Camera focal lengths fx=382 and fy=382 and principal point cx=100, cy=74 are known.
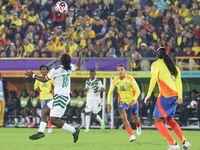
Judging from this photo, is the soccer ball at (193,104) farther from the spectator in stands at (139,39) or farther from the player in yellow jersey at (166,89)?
the player in yellow jersey at (166,89)

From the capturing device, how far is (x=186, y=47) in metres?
16.8

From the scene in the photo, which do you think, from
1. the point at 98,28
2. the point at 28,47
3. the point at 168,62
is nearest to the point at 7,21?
the point at 28,47

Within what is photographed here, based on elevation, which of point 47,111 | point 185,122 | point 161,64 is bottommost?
point 185,122

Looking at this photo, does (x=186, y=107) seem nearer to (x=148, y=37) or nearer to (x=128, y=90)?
(x=148, y=37)

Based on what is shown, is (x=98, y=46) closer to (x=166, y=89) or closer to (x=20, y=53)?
(x=20, y=53)

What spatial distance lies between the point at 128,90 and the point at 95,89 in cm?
503

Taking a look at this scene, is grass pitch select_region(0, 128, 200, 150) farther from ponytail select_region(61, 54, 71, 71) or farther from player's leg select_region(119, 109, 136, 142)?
ponytail select_region(61, 54, 71, 71)

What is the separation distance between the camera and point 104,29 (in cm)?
1958

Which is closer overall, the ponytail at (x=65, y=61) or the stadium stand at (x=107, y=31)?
the ponytail at (x=65, y=61)

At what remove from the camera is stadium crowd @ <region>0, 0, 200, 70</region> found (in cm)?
1755

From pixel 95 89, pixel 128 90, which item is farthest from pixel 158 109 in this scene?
pixel 95 89

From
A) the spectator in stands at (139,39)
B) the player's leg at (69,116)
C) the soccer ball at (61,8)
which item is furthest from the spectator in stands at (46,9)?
the player's leg at (69,116)

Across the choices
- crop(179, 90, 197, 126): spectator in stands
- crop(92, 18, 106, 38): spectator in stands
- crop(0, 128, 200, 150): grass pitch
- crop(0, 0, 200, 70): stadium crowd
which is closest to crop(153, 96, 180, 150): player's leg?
crop(0, 128, 200, 150): grass pitch

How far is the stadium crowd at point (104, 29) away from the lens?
57.6 ft
